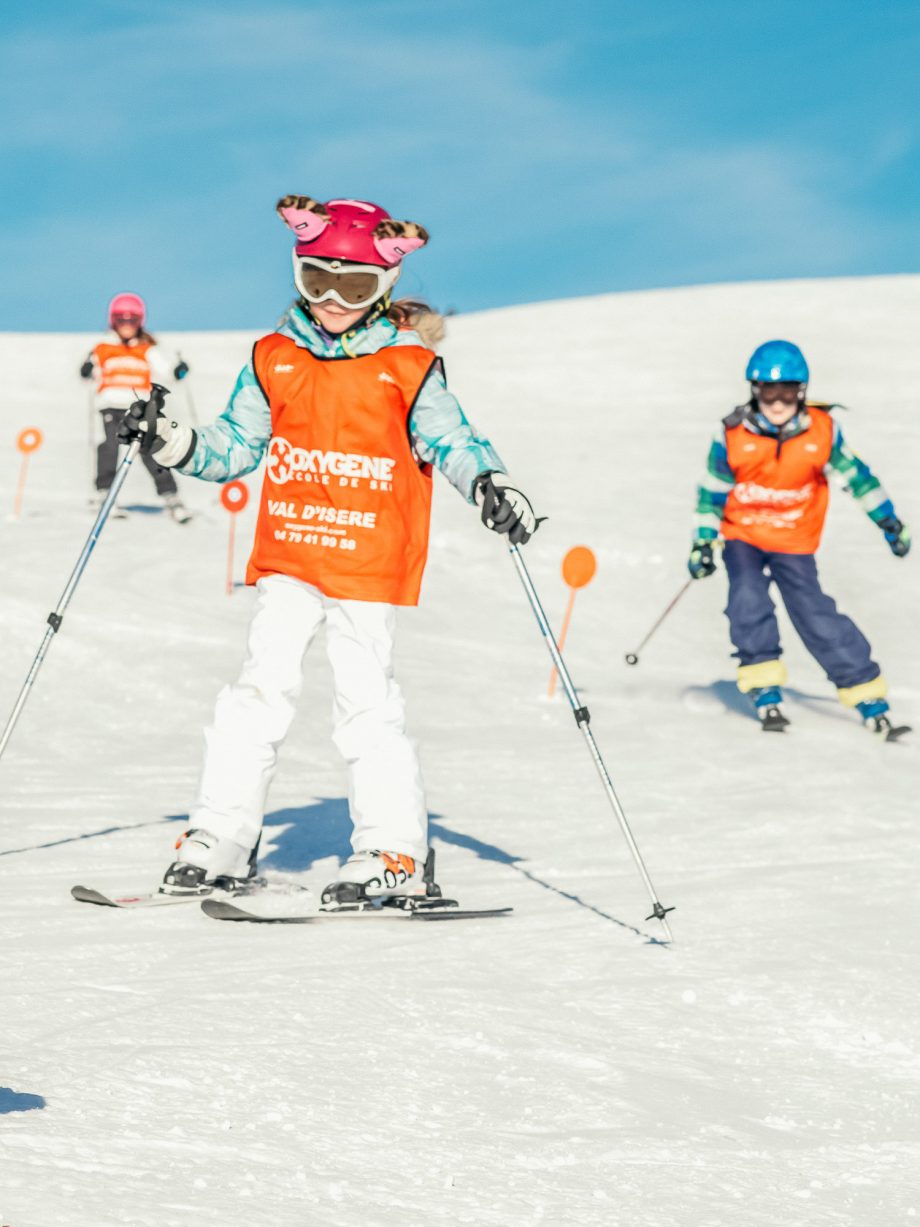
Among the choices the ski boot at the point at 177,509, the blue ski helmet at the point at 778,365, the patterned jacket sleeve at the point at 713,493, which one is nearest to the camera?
the blue ski helmet at the point at 778,365

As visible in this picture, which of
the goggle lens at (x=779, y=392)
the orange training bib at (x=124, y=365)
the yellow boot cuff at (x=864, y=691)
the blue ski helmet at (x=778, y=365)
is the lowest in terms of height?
the yellow boot cuff at (x=864, y=691)

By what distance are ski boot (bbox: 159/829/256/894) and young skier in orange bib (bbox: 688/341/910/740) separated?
4.15 metres

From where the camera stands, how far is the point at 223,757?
433 cm

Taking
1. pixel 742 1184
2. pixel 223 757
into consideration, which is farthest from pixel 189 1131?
pixel 223 757

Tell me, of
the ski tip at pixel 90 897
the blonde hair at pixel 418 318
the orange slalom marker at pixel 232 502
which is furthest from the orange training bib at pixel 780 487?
the ski tip at pixel 90 897

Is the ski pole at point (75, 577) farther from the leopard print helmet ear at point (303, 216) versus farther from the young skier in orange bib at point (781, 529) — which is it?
the young skier in orange bib at point (781, 529)

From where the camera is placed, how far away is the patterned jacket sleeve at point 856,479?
7883mm

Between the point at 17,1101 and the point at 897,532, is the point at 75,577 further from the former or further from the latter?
the point at 897,532

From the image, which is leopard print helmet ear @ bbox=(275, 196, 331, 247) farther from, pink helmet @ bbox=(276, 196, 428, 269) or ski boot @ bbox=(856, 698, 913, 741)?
ski boot @ bbox=(856, 698, 913, 741)

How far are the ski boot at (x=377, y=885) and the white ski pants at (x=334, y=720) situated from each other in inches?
1.7

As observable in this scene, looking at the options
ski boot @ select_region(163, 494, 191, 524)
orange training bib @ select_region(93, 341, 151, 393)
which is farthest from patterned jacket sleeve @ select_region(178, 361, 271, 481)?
orange training bib @ select_region(93, 341, 151, 393)

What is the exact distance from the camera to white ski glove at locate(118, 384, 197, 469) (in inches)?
168

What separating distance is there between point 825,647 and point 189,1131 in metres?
5.96

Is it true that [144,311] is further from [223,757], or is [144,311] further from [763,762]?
[223,757]
